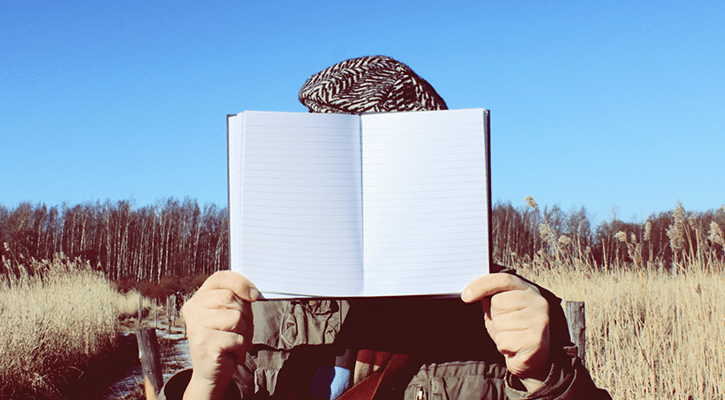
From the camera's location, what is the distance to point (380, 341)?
1597 mm

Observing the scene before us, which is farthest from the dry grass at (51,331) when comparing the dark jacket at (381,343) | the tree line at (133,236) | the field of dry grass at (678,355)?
the tree line at (133,236)

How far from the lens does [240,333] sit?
120 cm

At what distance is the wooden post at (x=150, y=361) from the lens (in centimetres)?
330

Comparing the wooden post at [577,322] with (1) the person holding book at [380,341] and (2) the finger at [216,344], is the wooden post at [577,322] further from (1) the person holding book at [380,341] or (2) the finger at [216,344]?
(2) the finger at [216,344]

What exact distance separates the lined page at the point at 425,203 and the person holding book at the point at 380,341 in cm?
9

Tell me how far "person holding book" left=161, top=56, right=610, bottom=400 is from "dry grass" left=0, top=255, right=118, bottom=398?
21.2ft

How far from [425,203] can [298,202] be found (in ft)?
1.07

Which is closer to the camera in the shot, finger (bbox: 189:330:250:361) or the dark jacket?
finger (bbox: 189:330:250:361)

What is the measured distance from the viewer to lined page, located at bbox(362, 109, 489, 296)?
3.80 feet

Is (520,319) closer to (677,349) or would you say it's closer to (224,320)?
(224,320)

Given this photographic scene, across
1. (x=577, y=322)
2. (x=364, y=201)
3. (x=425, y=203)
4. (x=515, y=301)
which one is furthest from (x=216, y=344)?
(x=577, y=322)

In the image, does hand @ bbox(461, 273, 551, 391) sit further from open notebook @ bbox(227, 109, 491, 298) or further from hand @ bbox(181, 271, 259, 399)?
hand @ bbox(181, 271, 259, 399)

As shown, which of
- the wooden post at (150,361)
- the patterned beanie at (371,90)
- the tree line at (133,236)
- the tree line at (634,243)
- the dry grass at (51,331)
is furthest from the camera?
the tree line at (133,236)

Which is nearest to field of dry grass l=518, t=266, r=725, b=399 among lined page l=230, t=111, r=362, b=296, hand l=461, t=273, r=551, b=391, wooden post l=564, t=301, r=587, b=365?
wooden post l=564, t=301, r=587, b=365
